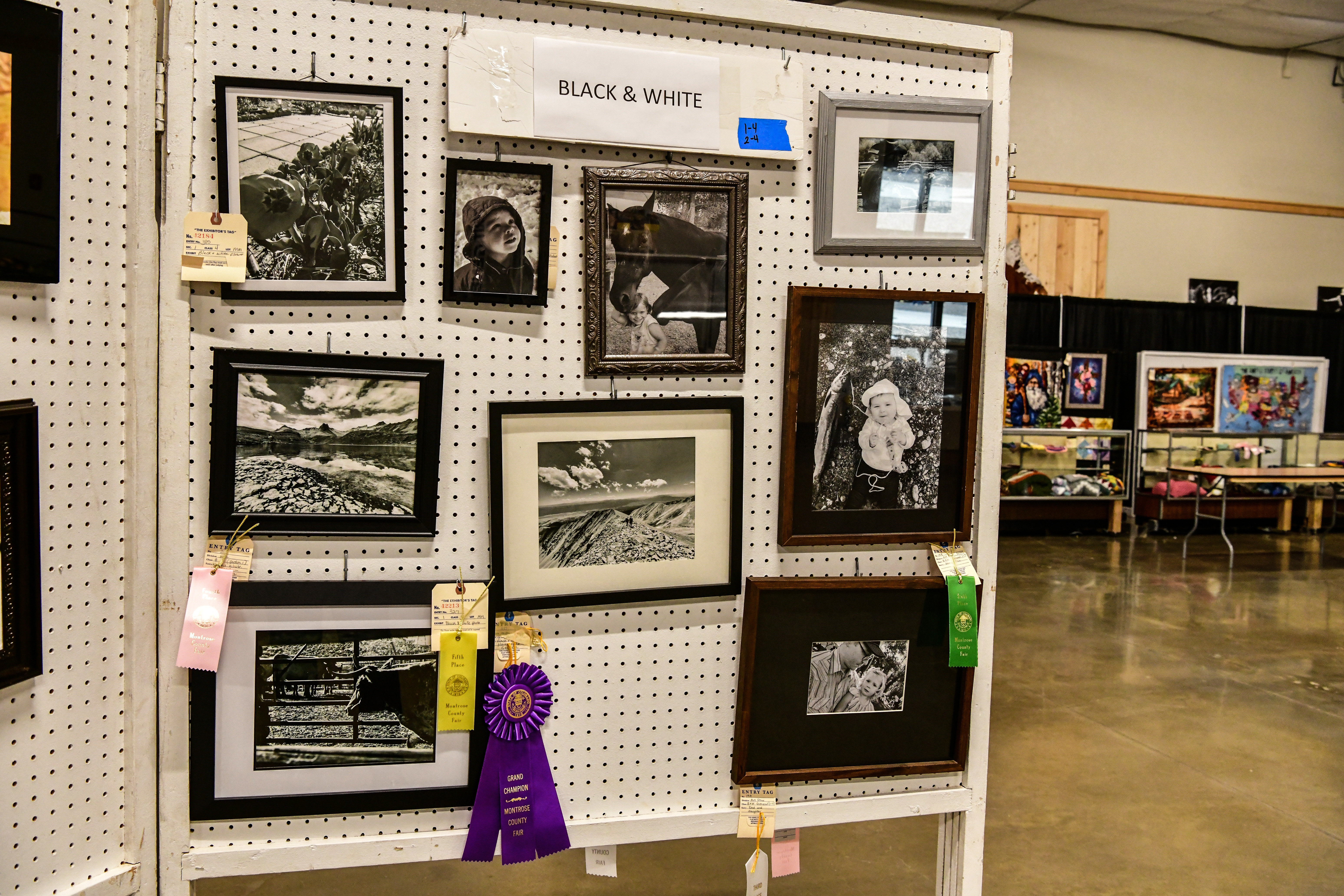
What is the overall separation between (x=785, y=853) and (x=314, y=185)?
1466 millimetres

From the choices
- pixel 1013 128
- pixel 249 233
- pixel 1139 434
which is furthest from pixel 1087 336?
pixel 249 233

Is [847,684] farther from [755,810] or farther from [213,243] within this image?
[213,243]

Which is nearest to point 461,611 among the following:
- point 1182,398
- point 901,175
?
point 901,175

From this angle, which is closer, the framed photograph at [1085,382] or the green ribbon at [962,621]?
the green ribbon at [962,621]

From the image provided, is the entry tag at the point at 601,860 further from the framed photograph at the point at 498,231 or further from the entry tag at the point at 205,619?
the framed photograph at the point at 498,231

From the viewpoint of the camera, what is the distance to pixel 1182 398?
10.1m

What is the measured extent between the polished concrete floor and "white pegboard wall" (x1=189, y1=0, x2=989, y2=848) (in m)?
1.04

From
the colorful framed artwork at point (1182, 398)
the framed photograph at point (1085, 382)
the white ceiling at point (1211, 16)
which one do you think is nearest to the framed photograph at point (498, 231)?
the framed photograph at point (1085, 382)

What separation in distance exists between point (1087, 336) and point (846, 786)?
9.30 metres

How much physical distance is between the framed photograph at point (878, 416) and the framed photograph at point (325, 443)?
2.09 feet

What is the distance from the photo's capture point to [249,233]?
141 centimetres

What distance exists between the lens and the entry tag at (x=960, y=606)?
5.69 feet

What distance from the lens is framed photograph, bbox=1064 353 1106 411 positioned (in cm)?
971

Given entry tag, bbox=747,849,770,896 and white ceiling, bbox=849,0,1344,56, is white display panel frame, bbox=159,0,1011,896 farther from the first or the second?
white ceiling, bbox=849,0,1344,56
